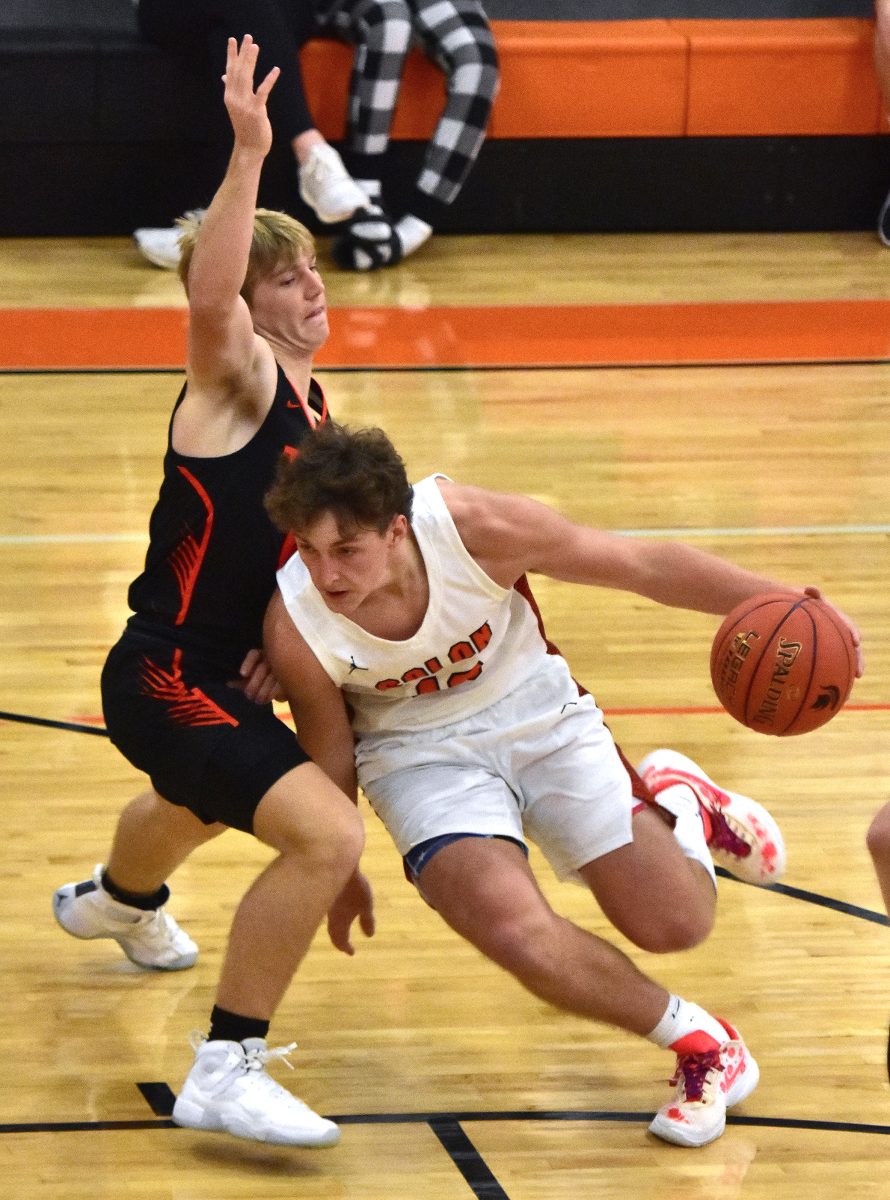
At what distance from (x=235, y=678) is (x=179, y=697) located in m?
0.13

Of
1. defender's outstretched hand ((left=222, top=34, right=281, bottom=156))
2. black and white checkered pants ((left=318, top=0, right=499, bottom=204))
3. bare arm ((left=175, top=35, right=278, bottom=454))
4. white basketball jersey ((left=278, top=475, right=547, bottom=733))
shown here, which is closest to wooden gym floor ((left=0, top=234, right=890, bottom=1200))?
black and white checkered pants ((left=318, top=0, right=499, bottom=204))

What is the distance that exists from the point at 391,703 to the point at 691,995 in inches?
30.3

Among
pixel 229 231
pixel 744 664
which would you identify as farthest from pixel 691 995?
pixel 229 231

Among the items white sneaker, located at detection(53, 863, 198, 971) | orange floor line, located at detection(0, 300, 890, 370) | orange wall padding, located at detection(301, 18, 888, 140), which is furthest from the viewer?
orange wall padding, located at detection(301, 18, 888, 140)

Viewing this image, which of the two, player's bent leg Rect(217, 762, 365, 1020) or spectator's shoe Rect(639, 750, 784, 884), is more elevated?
player's bent leg Rect(217, 762, 365, 1020)

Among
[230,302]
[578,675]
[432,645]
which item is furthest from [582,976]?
[578,675]

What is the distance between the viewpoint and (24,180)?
25.8 feet

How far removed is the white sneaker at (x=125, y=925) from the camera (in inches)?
129

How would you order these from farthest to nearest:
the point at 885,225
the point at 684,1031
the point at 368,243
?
the point at 885,225
the point at 368,243
the point at 684,1031

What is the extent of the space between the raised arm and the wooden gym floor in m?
1.11

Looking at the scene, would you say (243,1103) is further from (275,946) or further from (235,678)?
(235,678)

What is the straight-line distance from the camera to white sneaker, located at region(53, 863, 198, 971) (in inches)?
129

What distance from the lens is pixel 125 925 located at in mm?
3289

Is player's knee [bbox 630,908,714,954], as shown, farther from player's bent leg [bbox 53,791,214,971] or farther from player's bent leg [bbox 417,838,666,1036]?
player's bent leg [bbox 53,791,214,971]
